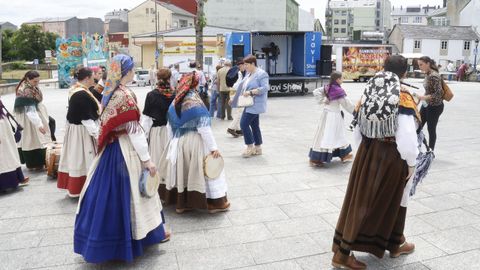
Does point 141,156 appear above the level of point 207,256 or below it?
above

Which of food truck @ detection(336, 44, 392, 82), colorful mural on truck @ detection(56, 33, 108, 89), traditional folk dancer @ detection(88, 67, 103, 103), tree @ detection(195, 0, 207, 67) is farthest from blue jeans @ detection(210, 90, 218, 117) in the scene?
food truck @ detection(336, 44, 392, 82)

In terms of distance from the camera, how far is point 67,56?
97.7ft

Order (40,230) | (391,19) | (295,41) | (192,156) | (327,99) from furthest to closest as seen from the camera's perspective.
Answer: (391,19) → (295,41) → (327,99) → (192,156) → (40,230)

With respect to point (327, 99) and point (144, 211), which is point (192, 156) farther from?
point (327, 99)

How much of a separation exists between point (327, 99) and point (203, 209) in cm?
299

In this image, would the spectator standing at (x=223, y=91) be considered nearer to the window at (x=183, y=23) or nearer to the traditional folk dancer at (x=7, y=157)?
the traditional folk dancer at (x=7, y=157)

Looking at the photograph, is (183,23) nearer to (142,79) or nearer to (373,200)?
(142,79)

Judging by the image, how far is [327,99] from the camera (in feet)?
22.5

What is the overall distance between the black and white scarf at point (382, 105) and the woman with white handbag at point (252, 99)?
13.3 feet

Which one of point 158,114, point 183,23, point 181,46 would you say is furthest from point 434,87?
point 183,23

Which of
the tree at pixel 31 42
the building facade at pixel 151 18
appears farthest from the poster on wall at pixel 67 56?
the tree at pixel 31 42


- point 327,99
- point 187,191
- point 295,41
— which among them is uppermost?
point 295,41

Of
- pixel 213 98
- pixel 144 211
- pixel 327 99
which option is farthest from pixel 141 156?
pixel 213 98

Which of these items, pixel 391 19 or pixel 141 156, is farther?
pixel 391 19
